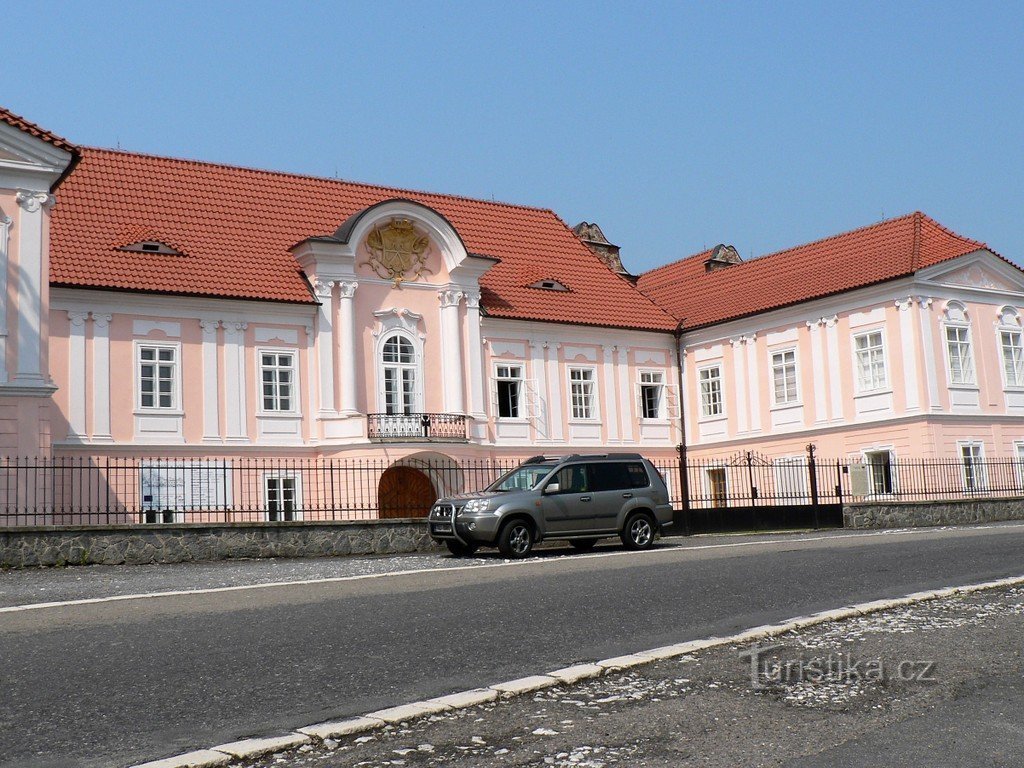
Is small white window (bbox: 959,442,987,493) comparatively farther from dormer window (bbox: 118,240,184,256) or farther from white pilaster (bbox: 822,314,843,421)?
dormer window (bbox: 118,240,184,256)

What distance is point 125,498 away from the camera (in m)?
29.8

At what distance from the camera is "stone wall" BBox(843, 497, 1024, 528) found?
101 ft

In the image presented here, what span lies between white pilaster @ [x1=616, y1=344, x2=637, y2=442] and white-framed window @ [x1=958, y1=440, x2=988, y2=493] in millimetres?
10712

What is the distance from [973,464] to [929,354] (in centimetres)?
384

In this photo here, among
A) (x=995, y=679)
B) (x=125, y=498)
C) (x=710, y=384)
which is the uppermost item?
(x=710, y=384)

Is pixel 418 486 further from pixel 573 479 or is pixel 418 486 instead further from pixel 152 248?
pixel 573 479

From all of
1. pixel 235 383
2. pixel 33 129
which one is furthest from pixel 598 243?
pixel 33 129

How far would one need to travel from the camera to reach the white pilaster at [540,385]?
127 feet

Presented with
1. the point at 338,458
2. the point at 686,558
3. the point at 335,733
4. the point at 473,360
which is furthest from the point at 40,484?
the point at 335,733

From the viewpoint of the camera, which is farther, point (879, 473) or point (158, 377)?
point (879, 473)

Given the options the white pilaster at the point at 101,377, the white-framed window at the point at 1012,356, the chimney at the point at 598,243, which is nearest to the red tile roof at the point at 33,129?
the white pilaster at the point at 101,377

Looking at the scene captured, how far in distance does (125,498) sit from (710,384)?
21142 mm

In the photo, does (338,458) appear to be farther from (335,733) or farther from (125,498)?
(335,733)

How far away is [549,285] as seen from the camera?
41312mm
